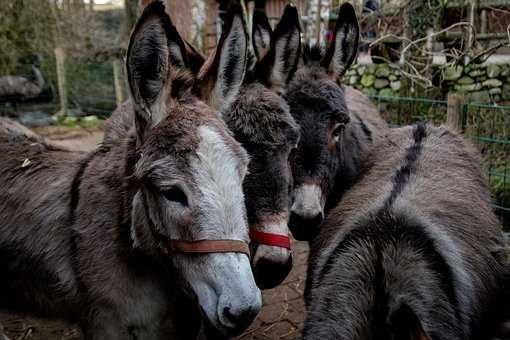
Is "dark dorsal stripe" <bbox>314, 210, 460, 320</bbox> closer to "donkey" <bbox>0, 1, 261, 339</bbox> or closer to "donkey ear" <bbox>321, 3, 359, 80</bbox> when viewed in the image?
"donkey" <bbox>0, 1, 261, 339</bbox>

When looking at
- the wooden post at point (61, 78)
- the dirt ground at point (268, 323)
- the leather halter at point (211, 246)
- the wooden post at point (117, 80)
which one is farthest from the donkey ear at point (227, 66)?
the wooden post at point (61, 78)

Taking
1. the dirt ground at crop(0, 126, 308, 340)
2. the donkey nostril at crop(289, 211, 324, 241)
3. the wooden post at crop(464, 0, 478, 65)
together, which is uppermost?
the wooden post at crop(464, 0, 478, 65)

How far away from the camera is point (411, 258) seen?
1.90 meters

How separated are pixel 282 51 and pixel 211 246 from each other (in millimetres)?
1467

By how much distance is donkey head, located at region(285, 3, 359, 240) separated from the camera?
2.60m

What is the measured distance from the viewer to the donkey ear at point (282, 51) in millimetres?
2676

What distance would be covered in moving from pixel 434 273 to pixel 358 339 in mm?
456

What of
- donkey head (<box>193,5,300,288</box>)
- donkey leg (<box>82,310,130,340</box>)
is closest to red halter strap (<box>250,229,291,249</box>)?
donkey head (<box>193,5,300,288</box>)

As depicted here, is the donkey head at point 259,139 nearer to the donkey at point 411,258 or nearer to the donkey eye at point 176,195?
the donkey at point 411,258

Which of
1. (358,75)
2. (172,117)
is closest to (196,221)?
(172,117)

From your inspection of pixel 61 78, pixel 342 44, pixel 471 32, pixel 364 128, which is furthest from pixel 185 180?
pixel 61 78

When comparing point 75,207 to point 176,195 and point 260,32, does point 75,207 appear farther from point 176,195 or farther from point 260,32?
point 260,32

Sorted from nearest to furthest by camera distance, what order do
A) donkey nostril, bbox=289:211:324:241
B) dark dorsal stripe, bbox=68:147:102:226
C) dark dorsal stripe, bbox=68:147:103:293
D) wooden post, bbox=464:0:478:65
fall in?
dark dorsal stripe, bbox=68:147:103:293 → dark dorsal stripe, bbox=68:147:102:226 → donkey nostril, bbox=289:211:324:241 → wooden post, bbox=464:0:478:65

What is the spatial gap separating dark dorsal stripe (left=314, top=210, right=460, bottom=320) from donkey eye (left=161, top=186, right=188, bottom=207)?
764mm
